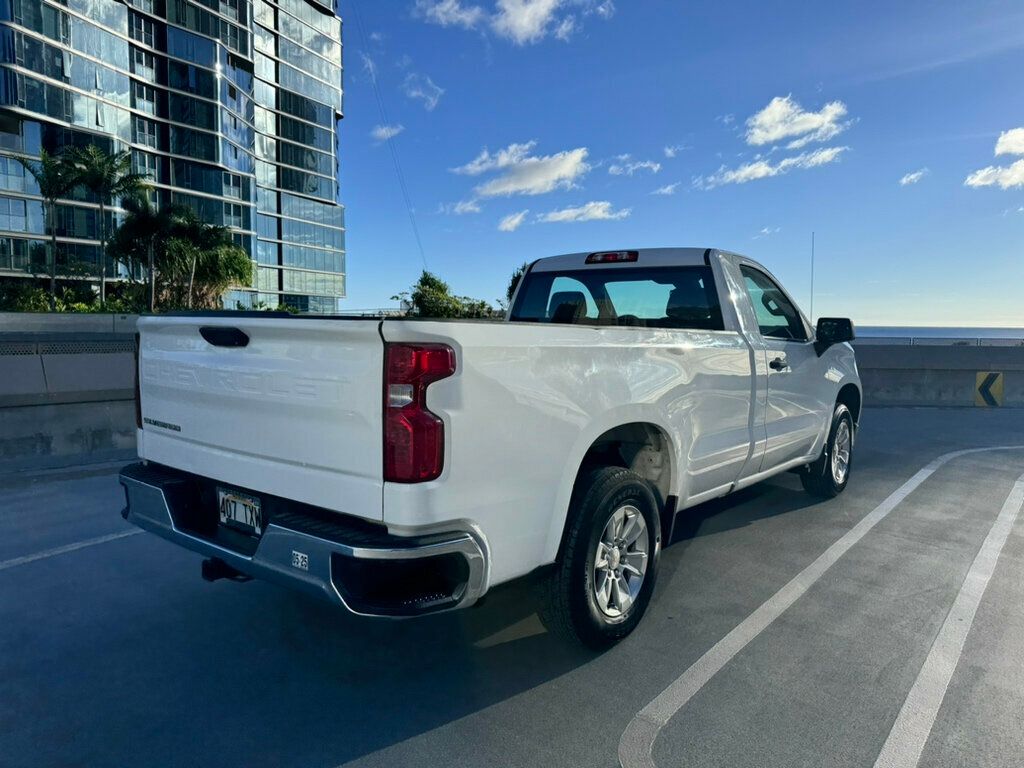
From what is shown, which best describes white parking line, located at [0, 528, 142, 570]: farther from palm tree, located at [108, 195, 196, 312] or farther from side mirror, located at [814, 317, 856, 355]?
palm tree, located at [108, 195, 196, 312]

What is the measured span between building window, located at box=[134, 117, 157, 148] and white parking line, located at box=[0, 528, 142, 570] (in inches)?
2147

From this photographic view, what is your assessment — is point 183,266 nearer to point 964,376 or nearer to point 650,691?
point 964,376

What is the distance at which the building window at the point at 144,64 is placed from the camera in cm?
5014

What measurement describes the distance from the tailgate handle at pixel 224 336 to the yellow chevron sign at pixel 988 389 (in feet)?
46.4

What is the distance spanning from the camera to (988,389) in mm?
12961

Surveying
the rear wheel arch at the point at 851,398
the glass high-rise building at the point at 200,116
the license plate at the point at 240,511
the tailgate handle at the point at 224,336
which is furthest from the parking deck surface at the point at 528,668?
the glass high-rise building at the point at 200,116

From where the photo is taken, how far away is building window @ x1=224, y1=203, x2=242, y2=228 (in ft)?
182

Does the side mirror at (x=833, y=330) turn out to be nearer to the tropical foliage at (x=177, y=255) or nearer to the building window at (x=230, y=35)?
the tropical foliage at (x=177, y=255)

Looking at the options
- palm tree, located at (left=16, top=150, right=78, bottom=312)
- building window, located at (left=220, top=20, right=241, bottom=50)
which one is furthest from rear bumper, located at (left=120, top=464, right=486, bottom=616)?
building window, located at (left=220, top=20, right=241, bottom=50)

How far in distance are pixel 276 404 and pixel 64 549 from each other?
2.99m

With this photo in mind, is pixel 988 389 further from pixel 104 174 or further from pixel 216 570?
pixel 104 174

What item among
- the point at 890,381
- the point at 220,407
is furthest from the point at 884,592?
the point at 890,381

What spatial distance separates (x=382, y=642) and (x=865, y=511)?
13.9 feet

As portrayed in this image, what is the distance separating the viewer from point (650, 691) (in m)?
2.88
